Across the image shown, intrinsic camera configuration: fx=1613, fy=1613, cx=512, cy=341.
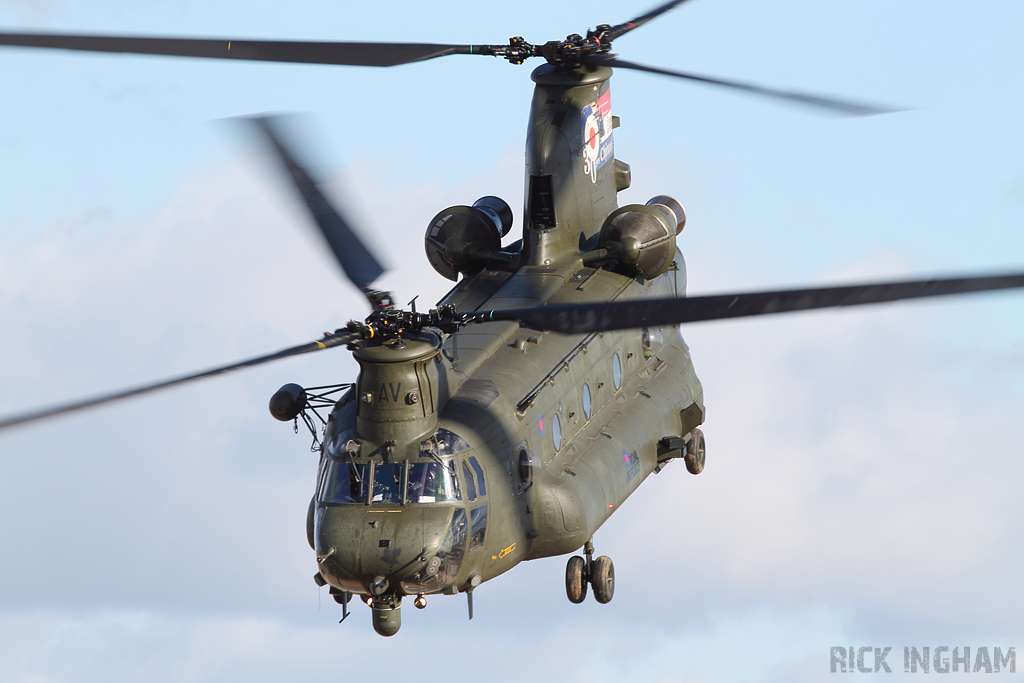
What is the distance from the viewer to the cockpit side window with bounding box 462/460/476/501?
84.3ft

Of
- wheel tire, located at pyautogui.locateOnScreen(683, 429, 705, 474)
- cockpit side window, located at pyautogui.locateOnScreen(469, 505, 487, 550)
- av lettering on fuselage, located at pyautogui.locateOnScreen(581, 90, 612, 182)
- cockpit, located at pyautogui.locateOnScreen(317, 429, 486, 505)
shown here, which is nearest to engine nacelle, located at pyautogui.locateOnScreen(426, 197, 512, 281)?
av lettering on fuselage, located at pyautogui.locateOnScreen(581, 90, 612, 182)

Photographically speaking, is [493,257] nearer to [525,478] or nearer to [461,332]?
[461,332]

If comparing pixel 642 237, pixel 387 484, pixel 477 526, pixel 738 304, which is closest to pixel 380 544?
pixel 387 484

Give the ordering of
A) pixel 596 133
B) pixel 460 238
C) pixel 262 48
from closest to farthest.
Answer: pixel 262 48, pixel 460 238, pixel 596 133

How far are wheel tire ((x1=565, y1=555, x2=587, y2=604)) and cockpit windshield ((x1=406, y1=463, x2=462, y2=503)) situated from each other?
13.5ft

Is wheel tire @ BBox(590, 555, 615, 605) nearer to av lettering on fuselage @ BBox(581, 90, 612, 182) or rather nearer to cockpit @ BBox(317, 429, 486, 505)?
cockpit @ BBox(317, 429, 486, 505)

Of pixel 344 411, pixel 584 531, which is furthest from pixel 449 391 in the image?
pixel 584 531

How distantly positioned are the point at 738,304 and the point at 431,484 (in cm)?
624

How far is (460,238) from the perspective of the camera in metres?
32.2

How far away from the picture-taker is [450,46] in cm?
3014

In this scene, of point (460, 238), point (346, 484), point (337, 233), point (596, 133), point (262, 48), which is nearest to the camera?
point (346, 484)

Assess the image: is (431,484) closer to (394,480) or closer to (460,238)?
(394,480)

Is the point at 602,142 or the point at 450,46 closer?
the point at 450,46

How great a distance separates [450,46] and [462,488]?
908 cm
